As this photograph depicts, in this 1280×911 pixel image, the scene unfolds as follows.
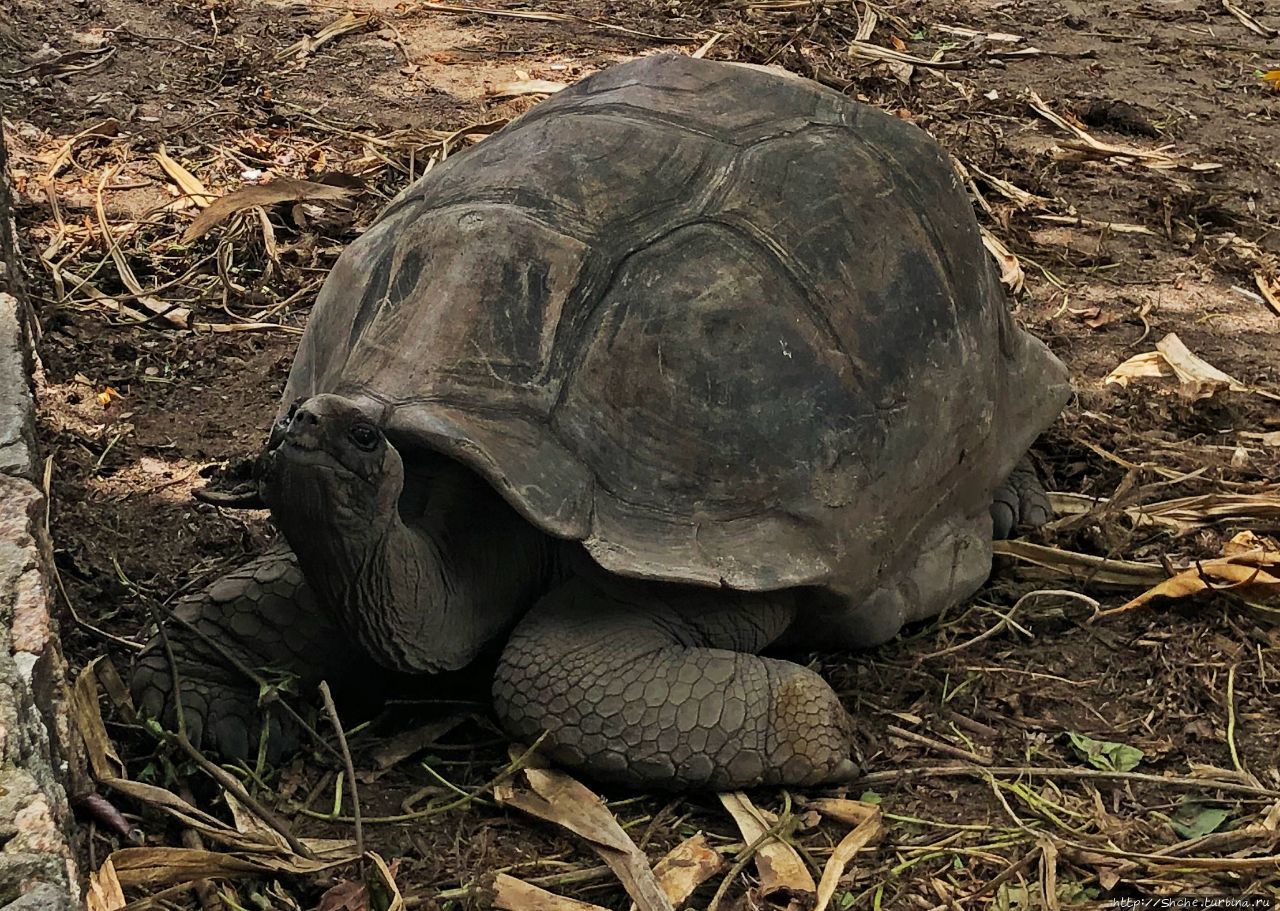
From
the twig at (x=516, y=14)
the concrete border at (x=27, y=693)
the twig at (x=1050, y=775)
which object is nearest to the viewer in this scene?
the concrete border at (x=27, y=693)

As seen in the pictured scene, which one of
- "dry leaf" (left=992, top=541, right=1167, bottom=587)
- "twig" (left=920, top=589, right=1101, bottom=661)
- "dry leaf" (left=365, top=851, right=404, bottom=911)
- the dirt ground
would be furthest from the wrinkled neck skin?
"dry leaf" (left=992, top=541, right=1167, bottom=587)

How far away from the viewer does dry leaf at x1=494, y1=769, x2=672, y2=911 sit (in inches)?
99.8

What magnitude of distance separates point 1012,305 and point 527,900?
118 inches

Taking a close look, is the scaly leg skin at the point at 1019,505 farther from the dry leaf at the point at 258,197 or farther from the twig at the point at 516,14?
the twig at the point at 516,14

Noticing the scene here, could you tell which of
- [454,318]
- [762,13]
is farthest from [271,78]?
[454,318]

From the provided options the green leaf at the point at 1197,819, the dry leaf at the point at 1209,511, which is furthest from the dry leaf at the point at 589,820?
the dry leaf at the point at 1209,511

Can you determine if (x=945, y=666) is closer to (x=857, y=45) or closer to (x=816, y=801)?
(x=816, y=801)

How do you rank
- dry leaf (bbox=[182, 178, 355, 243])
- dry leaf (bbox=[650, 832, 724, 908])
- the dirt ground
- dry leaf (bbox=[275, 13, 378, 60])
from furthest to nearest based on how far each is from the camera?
dry leaf (bbox=[275, 13, 378, 60])
dry leaf (bbox=[182, 178, 355, 243])
the dirt ground
dry leaf (bbox=[650, 832, 724, 908])

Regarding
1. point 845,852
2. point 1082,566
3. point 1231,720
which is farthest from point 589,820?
point 1082,566

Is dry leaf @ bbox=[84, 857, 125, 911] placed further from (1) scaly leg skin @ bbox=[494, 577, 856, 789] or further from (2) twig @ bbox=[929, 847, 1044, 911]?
(2) twig @ bbox=[929, 847, 1044, 911]

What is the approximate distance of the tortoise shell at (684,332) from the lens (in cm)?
277

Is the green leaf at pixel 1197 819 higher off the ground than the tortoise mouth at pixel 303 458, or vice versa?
the tortoise mouth at pixel 303 458

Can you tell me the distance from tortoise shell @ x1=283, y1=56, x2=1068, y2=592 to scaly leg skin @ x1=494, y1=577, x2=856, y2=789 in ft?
0.62

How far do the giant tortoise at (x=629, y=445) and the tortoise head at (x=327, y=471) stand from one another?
0.05 ft
